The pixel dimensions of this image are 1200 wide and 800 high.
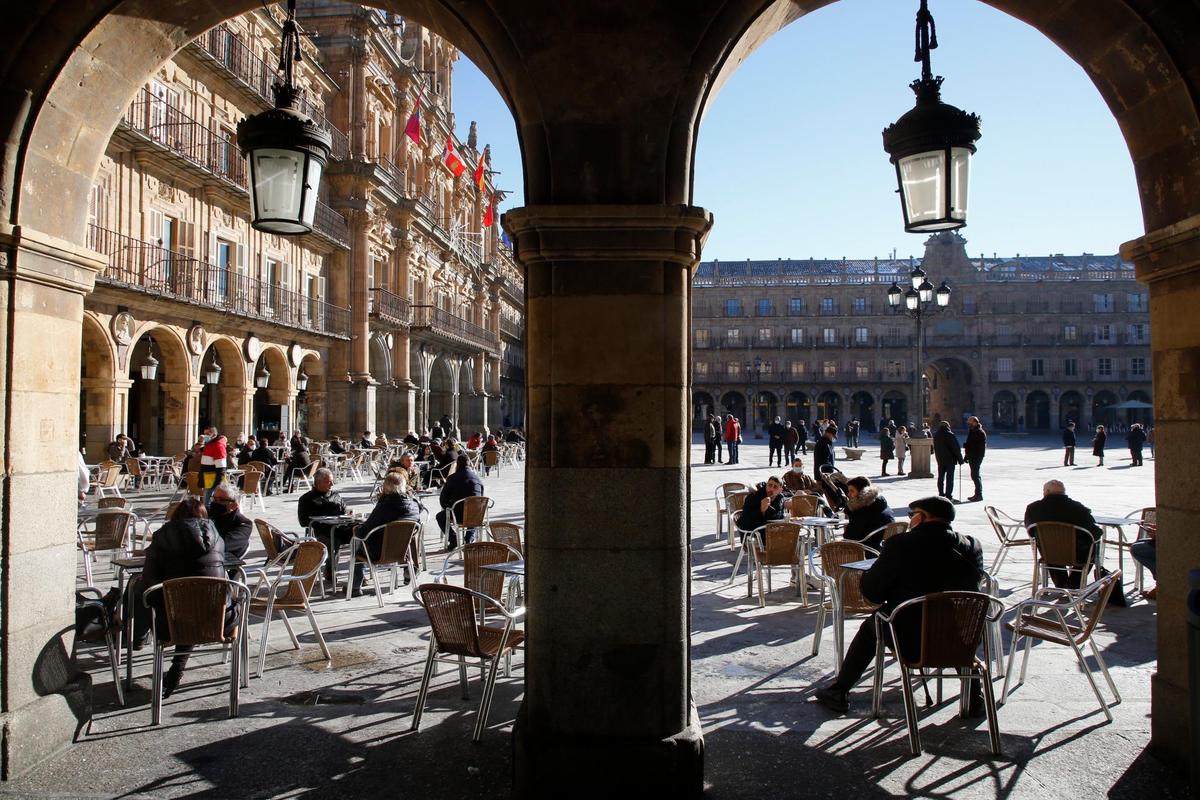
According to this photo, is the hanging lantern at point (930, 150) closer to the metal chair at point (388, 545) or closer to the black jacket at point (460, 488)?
the metal chair at point (388, 545)

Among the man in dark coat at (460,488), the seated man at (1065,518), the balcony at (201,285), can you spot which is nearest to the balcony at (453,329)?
the balcony at (201,285)

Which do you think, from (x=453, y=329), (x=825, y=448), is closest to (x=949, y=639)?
(x=825, y=448)

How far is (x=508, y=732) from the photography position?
3.90 meters

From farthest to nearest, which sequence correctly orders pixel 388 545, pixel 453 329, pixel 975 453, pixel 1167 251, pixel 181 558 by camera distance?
pixel 453 329
pixel 975 453
pixel 388 545
pixel 181 558
pixel 1167 251

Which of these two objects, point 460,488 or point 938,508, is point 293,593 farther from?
point 460,488

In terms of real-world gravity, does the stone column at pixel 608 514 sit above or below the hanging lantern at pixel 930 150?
below

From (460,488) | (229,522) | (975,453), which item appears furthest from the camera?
(975,453)

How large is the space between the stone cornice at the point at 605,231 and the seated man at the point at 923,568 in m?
1.91

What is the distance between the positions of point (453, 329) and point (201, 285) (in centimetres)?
1699

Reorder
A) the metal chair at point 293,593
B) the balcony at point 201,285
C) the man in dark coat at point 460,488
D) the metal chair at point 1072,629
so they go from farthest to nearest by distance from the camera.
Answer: the balcony at point 201,285 < the man in dark coat at point 460,488 < the metal chair at point 293,593 < the metal chair at point 1072,629

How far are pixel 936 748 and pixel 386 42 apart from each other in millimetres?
27996

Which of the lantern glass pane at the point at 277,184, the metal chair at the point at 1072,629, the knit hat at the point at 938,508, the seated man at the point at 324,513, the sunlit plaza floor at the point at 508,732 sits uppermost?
the lantern glass pane at the point at 277,184

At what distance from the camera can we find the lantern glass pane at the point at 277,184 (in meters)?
3.70

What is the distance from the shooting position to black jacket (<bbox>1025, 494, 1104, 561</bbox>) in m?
6.36
